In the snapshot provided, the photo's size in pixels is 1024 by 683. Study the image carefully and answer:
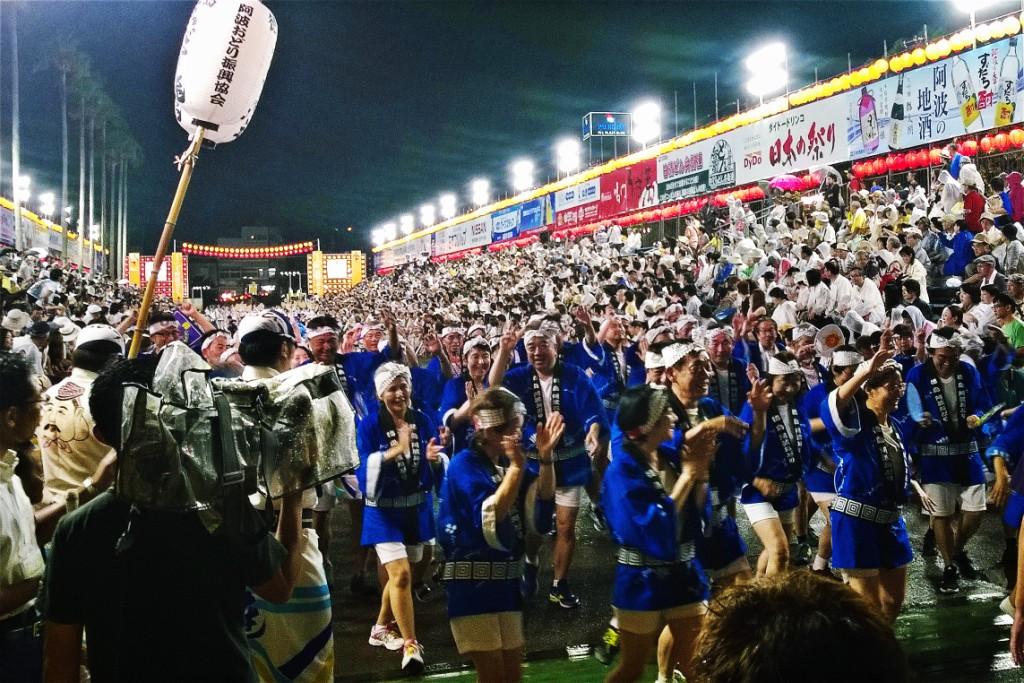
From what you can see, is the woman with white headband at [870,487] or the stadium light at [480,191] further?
the stadium light at [480,191]

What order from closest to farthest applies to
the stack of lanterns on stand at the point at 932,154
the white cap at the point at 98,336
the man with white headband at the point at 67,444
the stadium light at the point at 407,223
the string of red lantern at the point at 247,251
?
1. the man with white headband at the point at 67,444
2. the white cap at the point at 98,336
3. the stack of lanterns on stand at the point at 932,154
4. the string of red lantern at the point at 247,251
5. the stadium light at the point at 407,223

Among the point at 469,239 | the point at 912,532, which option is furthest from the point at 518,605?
the point at 469,239

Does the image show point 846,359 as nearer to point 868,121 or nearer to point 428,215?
point 868,121

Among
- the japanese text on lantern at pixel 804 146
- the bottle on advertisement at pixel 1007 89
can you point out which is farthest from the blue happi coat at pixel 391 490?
the japanese text on lantern at pixel 804 146

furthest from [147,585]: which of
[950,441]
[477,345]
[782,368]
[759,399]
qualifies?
[950,441]

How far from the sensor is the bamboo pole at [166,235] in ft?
11.7

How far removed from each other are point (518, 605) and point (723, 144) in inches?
863

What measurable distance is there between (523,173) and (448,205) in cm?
2023

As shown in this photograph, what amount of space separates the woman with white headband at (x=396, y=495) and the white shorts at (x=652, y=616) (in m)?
1.57

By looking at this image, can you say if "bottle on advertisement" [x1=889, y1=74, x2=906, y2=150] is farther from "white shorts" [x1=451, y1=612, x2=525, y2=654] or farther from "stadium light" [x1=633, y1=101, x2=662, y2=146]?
"stadium light" [x1=633, y1=101, x2=662, y2=146]

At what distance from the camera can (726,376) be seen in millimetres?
7961

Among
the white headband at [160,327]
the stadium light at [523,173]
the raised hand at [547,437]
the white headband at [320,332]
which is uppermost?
the stadium light at [523,173]

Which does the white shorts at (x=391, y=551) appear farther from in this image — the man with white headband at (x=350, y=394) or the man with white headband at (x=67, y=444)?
the man with white headband at (x=67, y=444)

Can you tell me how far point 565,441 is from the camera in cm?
636
